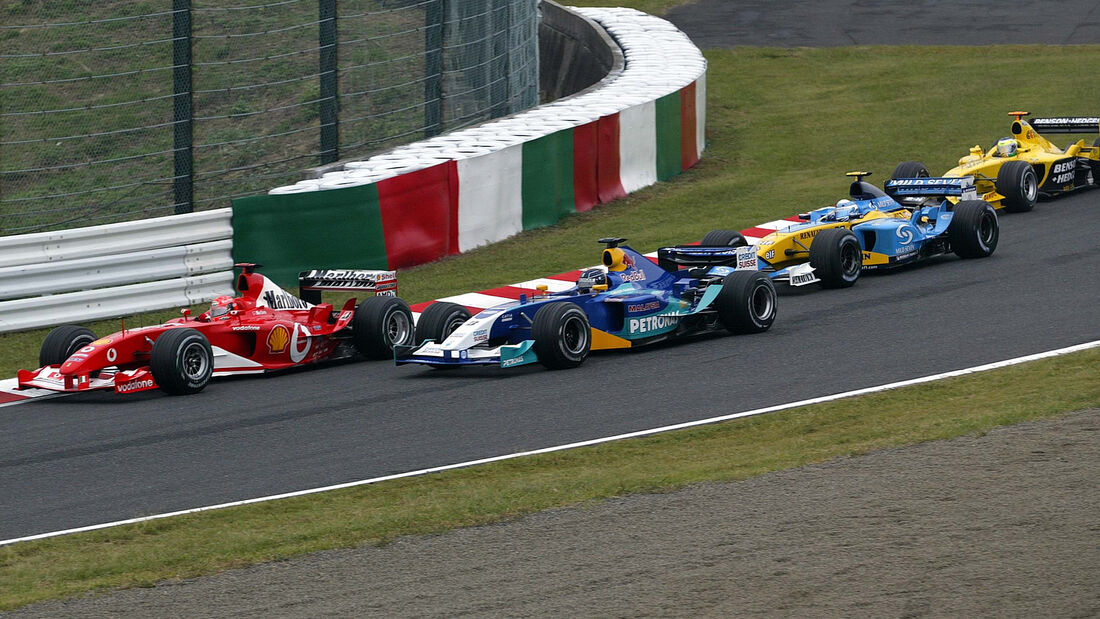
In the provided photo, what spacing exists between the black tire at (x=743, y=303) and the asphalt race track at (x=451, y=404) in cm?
12

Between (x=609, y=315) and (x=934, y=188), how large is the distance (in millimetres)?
5128

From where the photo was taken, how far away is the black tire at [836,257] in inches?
524

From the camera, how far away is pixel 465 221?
15578 mm

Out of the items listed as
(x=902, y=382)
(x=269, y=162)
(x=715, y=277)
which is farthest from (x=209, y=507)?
(x=269, y=162)

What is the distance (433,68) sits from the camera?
17344 millimetres

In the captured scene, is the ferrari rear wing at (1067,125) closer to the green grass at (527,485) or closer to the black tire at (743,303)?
the black tire at (743,303)

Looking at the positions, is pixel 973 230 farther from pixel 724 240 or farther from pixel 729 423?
pixel 729 423


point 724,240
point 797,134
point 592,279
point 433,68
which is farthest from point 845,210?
point 797,134

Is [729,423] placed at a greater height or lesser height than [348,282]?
lesser

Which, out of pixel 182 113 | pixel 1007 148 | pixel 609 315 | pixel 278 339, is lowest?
pixel 278 339

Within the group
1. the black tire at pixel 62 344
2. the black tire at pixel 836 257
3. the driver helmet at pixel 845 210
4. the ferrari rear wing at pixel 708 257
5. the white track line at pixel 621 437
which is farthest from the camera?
the driver helmet at pixel 845 210

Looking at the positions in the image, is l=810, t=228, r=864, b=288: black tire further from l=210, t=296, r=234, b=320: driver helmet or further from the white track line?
l=210, t=296, r=234, b=320: driver helmet

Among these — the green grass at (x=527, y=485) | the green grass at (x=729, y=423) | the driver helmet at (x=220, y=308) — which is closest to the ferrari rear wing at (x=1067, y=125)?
the green grass at (x=729, y=423)

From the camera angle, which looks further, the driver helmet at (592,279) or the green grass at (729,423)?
the driver helmet at (592,279)
